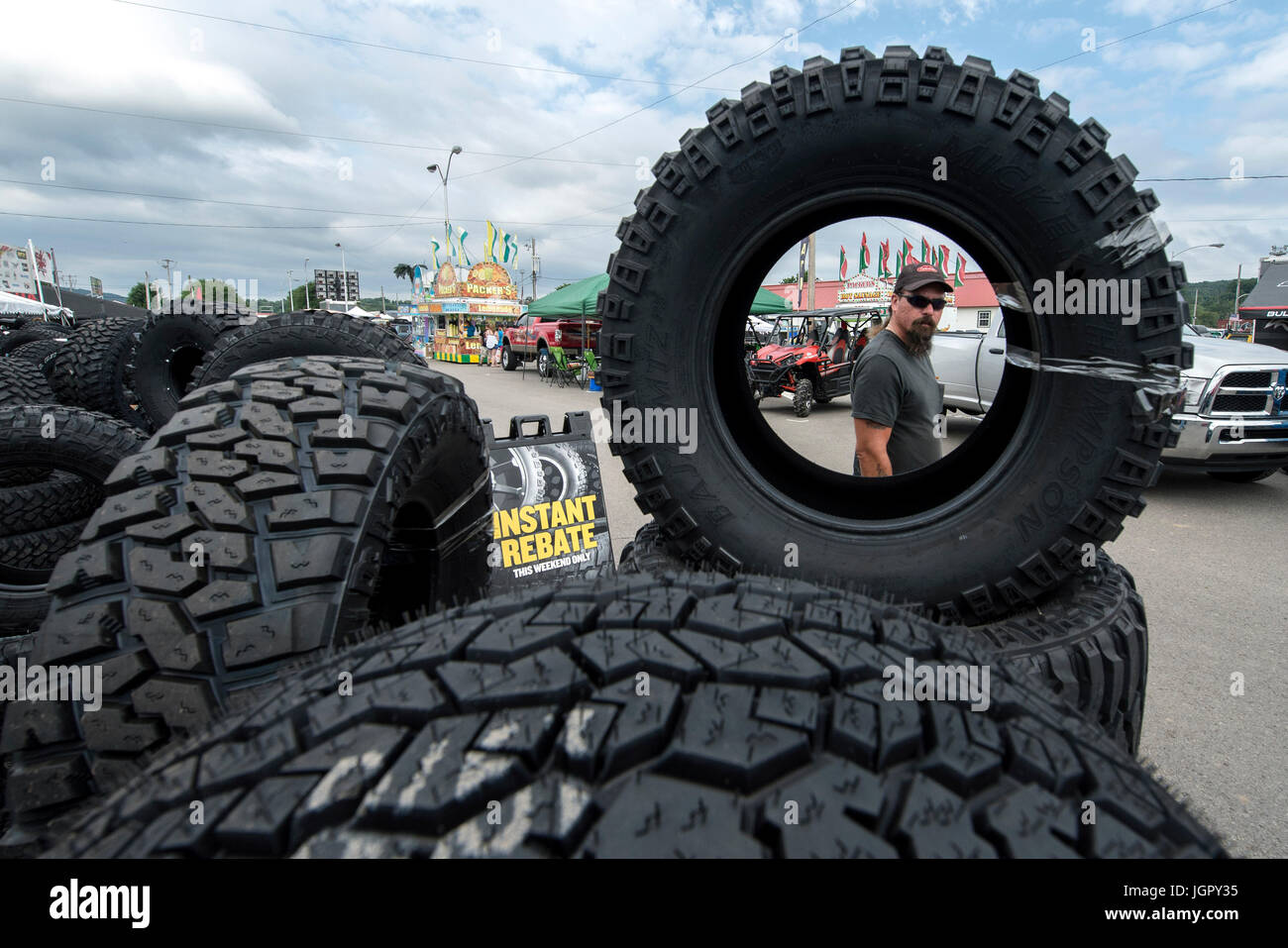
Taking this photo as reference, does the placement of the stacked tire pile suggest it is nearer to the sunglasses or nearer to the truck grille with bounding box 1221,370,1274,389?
the sunglasses

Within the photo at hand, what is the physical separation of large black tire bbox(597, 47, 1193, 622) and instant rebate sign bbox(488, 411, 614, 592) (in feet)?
5.06

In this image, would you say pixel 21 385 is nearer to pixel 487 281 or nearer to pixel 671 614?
pixel 671 614

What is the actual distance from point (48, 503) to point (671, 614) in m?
4.67

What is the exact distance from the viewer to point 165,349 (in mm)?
6727

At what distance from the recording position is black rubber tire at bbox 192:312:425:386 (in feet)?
11.4

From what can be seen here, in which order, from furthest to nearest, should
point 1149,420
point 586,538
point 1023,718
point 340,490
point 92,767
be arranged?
point 586,538 → point 1149,420 → point 340,490 → point 92,767 → point 1023,718

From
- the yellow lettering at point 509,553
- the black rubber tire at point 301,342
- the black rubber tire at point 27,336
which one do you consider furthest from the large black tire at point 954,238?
the black rubber tire at point 27,336

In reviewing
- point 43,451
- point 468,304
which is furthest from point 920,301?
point 468,304

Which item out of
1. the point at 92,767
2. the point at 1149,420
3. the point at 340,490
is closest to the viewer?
the point at 92,767

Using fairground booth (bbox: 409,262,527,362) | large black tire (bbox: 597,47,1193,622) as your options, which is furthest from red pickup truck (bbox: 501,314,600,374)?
large black tire (bbox: 597,47,1193,622)
